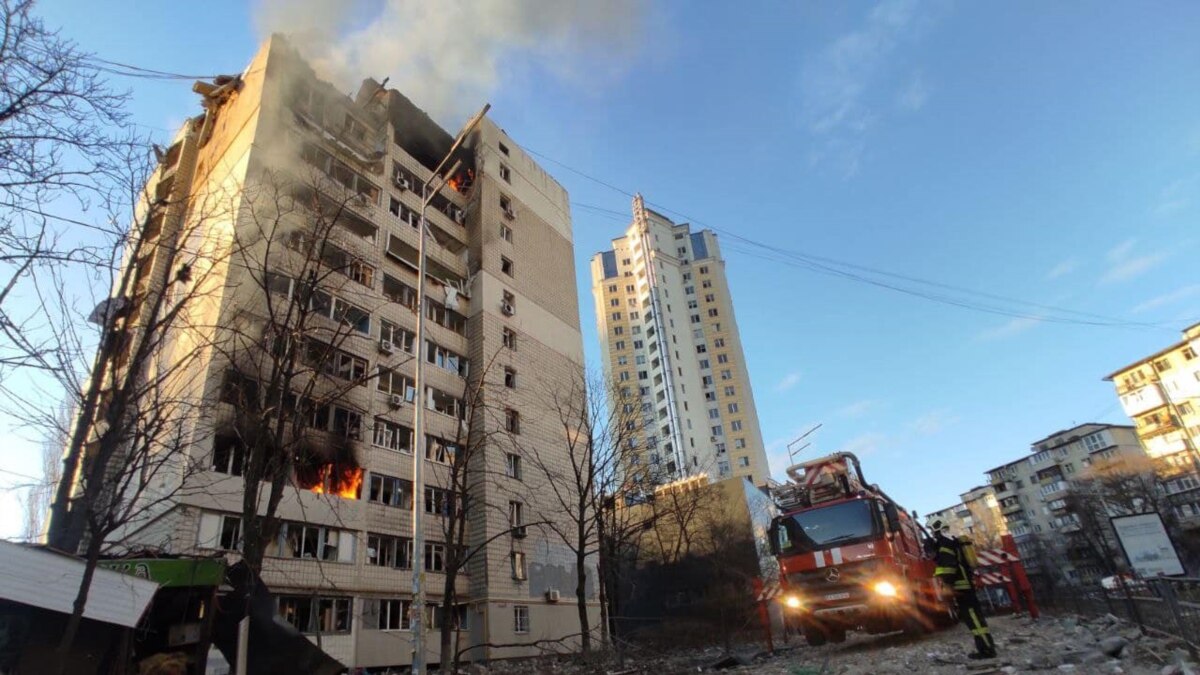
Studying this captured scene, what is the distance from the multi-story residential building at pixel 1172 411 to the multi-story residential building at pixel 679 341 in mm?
39278

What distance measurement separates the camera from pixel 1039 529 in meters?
78.0

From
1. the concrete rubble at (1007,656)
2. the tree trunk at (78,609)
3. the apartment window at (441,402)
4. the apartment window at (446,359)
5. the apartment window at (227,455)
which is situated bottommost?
the concrete rubble at (1007,656)

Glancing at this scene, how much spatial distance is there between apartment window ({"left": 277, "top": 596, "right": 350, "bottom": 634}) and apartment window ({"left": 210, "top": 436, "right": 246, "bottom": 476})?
4.40 metres

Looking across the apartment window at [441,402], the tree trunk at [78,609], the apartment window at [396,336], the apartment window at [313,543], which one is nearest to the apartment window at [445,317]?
the apartment window at [396,336]

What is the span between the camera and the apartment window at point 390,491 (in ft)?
73.4

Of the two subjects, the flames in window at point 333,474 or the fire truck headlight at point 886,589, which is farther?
the flames in window at point 333,474

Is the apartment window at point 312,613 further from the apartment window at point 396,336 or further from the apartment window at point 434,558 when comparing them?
the apartment window at point 396,336

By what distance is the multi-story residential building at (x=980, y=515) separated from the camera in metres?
90.6

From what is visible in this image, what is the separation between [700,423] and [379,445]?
190 feet

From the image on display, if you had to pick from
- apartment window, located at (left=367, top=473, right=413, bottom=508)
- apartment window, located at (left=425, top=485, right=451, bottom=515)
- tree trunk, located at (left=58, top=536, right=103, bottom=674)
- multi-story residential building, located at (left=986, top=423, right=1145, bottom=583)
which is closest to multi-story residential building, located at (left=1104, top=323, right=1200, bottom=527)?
multi-story residential building, located at (left=986, top=423, right=1145, bottom=583)

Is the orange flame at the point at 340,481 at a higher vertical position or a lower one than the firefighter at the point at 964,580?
higher

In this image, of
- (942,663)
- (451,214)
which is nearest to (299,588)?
(942,663)

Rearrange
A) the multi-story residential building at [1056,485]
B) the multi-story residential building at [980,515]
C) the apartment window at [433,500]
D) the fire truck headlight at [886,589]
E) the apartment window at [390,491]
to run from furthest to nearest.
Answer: the multi-story residential building at [980,515], the multi-story residential building at [1056,485], the apartment window at [433,500], the apartment window at [390,491], the fire truck headlight at [886,589]

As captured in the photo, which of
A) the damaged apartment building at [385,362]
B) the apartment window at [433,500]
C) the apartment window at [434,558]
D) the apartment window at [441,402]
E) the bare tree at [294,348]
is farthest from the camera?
the apartment window at [441,402]
